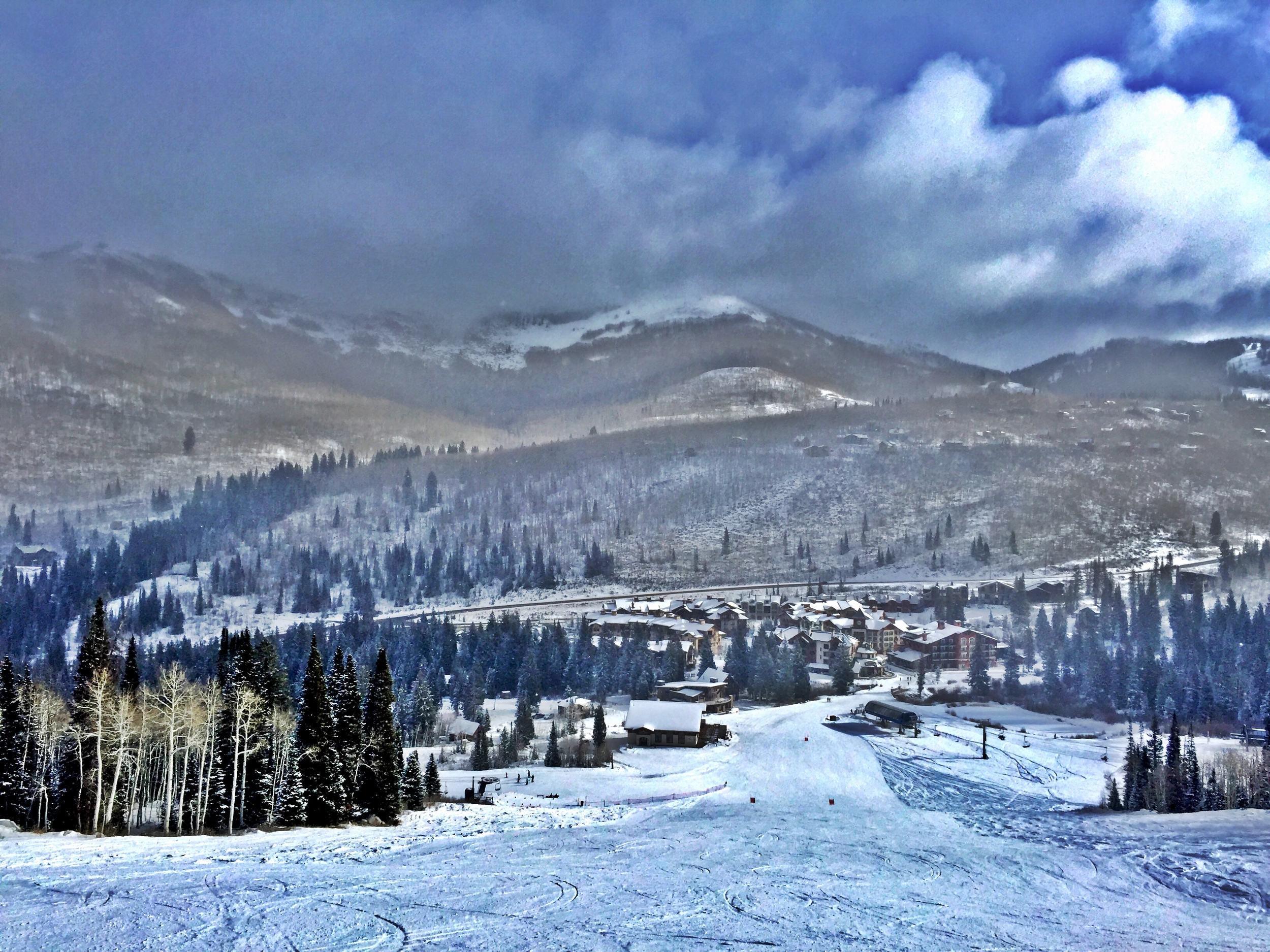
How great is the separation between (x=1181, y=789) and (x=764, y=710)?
62552mm

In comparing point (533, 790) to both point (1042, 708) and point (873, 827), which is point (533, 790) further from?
point (1042, 708)

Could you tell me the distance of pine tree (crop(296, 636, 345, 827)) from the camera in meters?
51.4

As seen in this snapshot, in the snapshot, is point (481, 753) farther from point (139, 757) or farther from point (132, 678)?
point (139, 757)

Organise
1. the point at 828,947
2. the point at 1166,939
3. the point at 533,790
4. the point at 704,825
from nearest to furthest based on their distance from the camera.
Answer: the point at 828,947, the point at 1166,939, the point at 704,825, the point at 533,790

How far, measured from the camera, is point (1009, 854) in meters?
50.0

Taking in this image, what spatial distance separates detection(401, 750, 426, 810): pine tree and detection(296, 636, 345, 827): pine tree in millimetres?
9012

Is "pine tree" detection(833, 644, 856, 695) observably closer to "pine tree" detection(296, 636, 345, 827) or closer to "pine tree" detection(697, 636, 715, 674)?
"pine tree" detection(697, 636, 715, 674)

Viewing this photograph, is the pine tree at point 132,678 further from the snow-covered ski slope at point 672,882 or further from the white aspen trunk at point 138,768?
the snow-covered ski slope at point 672,882

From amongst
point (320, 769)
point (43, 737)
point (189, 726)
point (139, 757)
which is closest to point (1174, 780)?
point (320, 769)

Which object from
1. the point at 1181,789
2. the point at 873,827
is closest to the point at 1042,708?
the point at 1181,789

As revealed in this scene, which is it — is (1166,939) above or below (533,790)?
above

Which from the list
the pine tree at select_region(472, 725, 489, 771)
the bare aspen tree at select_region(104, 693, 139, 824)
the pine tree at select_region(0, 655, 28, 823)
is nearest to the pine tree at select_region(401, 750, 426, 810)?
the bare aspen tree at select_region(104, 693, 139, 824)

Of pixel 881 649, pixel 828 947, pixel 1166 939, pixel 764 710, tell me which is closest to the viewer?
pixel 828 947

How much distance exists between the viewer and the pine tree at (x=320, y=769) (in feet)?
169
